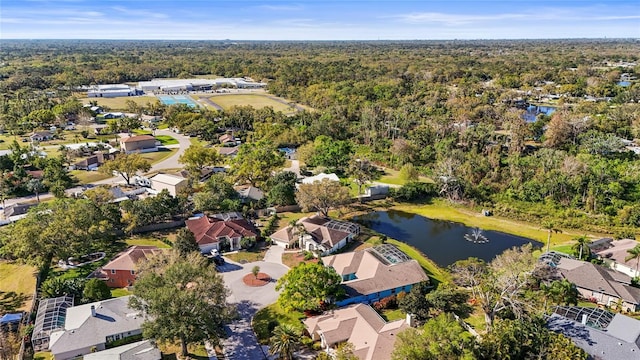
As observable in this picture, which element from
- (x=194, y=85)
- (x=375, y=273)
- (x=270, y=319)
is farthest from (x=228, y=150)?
(x=194, y=85)

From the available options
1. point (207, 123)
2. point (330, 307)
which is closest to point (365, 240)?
point (330, 307)

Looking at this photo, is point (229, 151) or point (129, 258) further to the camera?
point (229, 151)

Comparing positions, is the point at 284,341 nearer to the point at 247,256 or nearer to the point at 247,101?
the point at 247,256

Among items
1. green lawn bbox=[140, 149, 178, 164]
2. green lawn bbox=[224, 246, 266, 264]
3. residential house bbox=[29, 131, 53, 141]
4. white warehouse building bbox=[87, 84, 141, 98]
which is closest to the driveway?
green lawn bbox=[224, 246, 266, 264]

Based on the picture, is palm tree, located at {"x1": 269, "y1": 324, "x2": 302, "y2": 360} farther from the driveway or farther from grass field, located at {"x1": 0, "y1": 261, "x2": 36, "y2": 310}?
grass field, located at {"x1": 0, "y1": 261, "x2": 36, "y2": 310}

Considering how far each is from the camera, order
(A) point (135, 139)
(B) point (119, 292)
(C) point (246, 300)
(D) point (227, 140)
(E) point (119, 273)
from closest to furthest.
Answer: (C) point (246, 300)
(B) point (119, 292)
(E) point (119, 273)
(A) point (135, 139)
(D) point (227, 140)

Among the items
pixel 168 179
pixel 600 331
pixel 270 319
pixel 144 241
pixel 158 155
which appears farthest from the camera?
pixel 158 155

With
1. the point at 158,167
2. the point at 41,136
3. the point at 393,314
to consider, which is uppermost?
the point at 41,136

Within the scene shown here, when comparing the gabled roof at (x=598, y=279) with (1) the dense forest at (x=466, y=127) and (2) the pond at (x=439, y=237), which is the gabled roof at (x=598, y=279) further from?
(1) the dense forest at (x=466, y=127)
